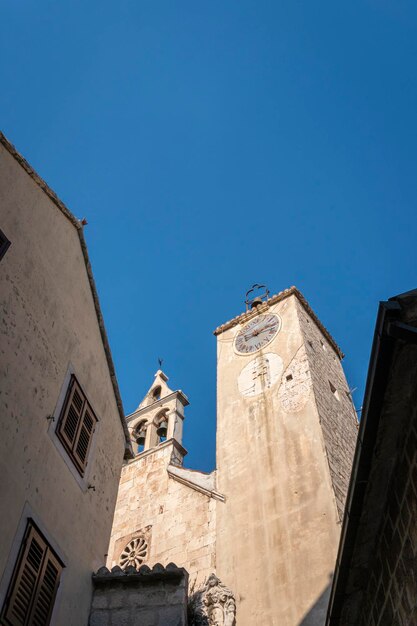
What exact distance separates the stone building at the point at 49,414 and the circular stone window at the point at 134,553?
8078mm

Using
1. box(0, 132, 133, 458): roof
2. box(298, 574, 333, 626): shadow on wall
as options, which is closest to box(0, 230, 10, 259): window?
box(0, 132, 133, 458): roof

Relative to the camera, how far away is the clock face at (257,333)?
22569 mm

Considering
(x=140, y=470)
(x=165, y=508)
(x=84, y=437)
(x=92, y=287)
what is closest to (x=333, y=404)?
(x=165, y=508)

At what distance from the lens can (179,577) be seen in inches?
326

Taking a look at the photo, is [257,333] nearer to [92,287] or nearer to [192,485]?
[192,485]

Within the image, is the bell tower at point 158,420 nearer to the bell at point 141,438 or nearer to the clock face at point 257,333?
the bell at point 141,438

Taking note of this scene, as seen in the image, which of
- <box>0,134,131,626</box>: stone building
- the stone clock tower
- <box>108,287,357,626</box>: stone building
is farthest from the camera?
<box>108,287,357,626</box>: stone building

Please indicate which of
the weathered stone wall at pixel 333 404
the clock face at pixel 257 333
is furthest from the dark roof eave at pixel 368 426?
the clock face at pixel 257 333

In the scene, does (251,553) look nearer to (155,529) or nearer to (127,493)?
(155,529)

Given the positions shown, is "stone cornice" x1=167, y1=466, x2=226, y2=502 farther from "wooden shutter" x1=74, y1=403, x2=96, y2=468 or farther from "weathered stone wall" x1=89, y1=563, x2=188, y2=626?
"weathered stone wall" x1=89, y1=563, x2=188, y2=626

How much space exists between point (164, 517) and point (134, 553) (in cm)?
125

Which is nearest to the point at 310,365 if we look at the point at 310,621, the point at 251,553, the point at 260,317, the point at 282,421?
the point at 282,421

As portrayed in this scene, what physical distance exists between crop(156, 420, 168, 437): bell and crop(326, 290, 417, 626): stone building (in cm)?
1707

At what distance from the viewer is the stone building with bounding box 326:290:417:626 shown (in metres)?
4.62
